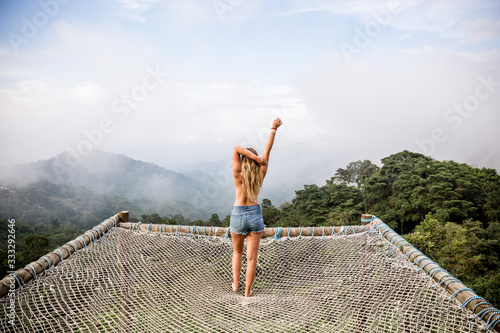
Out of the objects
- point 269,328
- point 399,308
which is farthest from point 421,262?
point 269,328

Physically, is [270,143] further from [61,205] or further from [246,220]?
[61,205]

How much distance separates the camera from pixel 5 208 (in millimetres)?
14227

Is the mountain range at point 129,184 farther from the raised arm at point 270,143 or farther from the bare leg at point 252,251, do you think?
the raised arm at point 270,143

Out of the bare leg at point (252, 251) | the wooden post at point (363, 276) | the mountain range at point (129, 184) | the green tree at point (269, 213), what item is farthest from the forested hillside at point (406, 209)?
the bare leg at point (252, 251)

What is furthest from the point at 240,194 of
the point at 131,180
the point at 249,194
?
the point at 131,180

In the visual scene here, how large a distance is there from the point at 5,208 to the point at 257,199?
16089 millimetres

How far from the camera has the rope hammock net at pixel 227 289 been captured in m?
1.95

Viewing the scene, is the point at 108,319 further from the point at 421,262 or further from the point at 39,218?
the point at 39,218

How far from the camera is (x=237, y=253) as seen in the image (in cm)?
252

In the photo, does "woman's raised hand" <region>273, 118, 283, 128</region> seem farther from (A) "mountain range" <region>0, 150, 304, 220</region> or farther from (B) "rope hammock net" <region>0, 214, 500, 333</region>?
(A) "mountain range" <region>0, 150, 304, 220</region>

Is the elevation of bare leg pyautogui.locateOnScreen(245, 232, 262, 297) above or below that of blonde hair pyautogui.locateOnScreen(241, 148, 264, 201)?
below

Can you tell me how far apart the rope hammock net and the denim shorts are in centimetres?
53

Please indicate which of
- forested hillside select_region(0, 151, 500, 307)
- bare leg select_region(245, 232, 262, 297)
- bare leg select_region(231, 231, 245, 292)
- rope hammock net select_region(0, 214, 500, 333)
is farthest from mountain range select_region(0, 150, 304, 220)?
bare leg select_region(245, 232, 262, 297)

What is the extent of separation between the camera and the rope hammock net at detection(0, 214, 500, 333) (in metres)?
1.95
